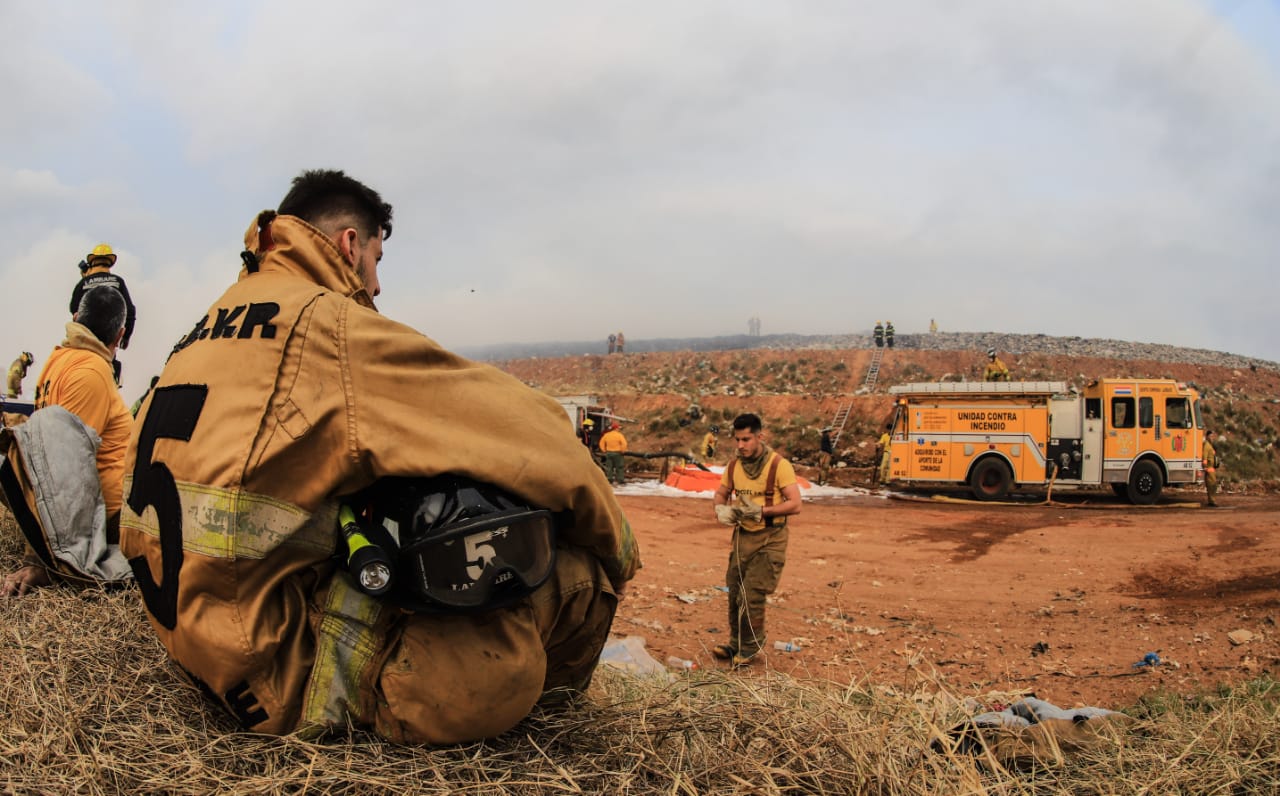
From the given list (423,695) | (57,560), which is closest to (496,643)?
(423,695)

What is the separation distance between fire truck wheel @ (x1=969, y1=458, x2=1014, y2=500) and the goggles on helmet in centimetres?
1835

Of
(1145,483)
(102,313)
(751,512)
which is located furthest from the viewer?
(1145,483)

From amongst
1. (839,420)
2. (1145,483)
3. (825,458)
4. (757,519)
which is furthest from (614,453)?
(757,519)

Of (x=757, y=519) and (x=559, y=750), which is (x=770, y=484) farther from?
(x=559, y=750)

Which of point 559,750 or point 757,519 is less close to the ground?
point 559,750

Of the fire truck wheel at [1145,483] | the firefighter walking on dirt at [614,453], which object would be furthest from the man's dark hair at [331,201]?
the fire truck wheel at [1145,483]

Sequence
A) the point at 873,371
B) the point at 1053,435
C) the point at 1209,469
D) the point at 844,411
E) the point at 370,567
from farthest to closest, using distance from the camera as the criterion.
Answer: the point at 873,371 → the point at 844,411 → the point at 1053,435 → the point at 1209,469 → the point at 370,567

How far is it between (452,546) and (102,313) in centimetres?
269

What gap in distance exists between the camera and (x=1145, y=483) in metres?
17.4

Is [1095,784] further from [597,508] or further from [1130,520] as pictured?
[1130,520]

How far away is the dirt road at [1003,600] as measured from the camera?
6.59 metres

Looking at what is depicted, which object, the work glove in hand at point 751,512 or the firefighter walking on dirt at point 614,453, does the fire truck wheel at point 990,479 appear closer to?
the firefighter walking on dirt at point 614,453

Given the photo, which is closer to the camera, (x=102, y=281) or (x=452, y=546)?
(x=452, y=546)

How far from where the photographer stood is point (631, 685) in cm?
267
